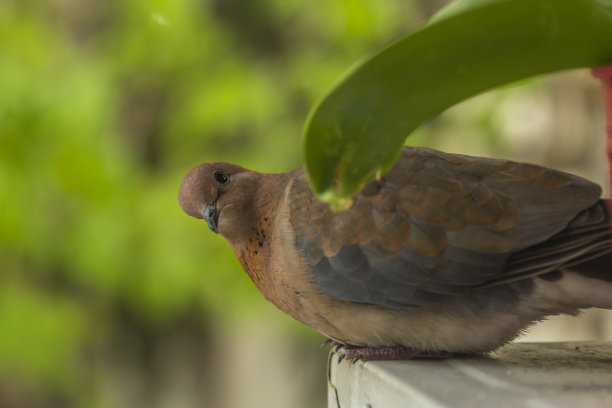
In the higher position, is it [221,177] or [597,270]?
[221,177]

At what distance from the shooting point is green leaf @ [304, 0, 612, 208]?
80 centimetres

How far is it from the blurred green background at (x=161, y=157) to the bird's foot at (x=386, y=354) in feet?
4.97

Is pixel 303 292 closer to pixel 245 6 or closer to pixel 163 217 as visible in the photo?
pixel 163 217

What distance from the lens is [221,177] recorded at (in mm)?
1815

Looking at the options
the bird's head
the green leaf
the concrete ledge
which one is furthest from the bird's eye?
the green leaf

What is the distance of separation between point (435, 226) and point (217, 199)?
0.57 m

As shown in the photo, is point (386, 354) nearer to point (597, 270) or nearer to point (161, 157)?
point (597, 270)

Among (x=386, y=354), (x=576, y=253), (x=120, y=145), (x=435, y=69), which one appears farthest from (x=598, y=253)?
(x=120, y=145)

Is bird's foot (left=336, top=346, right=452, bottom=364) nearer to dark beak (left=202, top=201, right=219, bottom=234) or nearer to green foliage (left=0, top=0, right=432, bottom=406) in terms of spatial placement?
dark beak (left=202, top=201, right=219, bottom=234)

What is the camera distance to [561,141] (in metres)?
3.81

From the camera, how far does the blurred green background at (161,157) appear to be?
277 centimetres

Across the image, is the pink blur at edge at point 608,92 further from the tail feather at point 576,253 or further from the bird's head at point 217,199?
the bird's head at point 217,199

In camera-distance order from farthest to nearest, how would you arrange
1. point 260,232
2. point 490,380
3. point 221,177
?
point 221,177
point 260,232
point 490,380

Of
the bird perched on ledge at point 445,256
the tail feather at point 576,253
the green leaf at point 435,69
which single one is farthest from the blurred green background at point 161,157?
the green leaf at point 435,69
